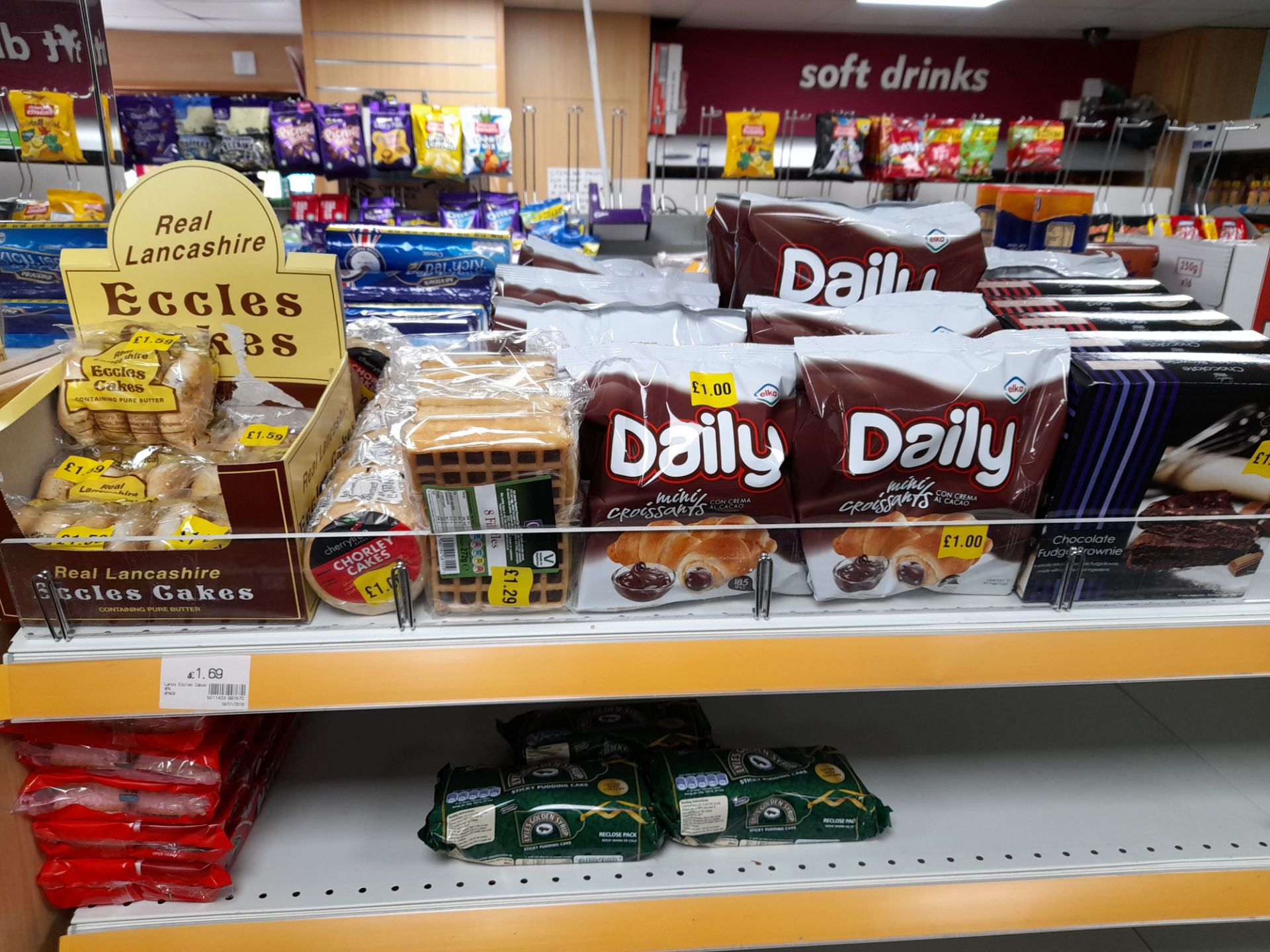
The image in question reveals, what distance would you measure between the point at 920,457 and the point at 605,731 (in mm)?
620

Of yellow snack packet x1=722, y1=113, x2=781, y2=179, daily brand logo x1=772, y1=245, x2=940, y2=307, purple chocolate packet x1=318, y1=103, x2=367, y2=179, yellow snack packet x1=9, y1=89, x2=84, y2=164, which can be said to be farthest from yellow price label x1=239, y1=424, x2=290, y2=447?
purple chocolate packet x1=318, y1=103, x2=367, y2=179

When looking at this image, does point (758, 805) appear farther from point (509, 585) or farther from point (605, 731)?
point (509, 585)

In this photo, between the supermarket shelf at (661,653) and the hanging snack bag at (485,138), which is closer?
the supermarket shelf at (661,653)

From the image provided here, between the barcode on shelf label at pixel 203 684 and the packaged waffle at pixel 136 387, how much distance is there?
0.90 ft

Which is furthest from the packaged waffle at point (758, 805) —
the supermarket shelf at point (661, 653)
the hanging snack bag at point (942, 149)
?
the hanging snack bag at point (942, 149)

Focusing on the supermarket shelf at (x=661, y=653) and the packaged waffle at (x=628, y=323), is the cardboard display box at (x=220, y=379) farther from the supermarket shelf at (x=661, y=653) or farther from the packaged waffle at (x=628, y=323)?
the packaged waffle at (x=628, y=323)

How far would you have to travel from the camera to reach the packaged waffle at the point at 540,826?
1.04 m

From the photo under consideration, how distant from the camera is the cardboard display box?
0.84 metres

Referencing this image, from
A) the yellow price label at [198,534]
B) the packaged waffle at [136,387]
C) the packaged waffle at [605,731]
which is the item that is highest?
the packaged waffle at [136,387]

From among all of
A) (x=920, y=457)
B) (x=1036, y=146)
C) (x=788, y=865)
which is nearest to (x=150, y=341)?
(x=920, y=457)

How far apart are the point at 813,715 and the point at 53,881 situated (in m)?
1.08

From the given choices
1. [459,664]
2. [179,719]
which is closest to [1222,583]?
[459,664]

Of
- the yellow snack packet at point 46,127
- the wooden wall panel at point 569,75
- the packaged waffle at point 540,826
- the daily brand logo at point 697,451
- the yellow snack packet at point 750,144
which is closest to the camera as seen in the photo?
the daily brand logo at point 697,451

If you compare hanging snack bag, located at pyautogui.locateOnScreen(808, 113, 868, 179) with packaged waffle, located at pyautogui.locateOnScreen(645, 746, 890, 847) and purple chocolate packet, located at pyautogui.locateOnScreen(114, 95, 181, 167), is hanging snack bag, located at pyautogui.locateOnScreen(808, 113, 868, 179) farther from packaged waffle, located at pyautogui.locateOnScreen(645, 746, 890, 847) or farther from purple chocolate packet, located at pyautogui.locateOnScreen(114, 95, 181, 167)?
packaged waffle, located at pyautogui.locateOnScreen(645, 746, 890, 847)
